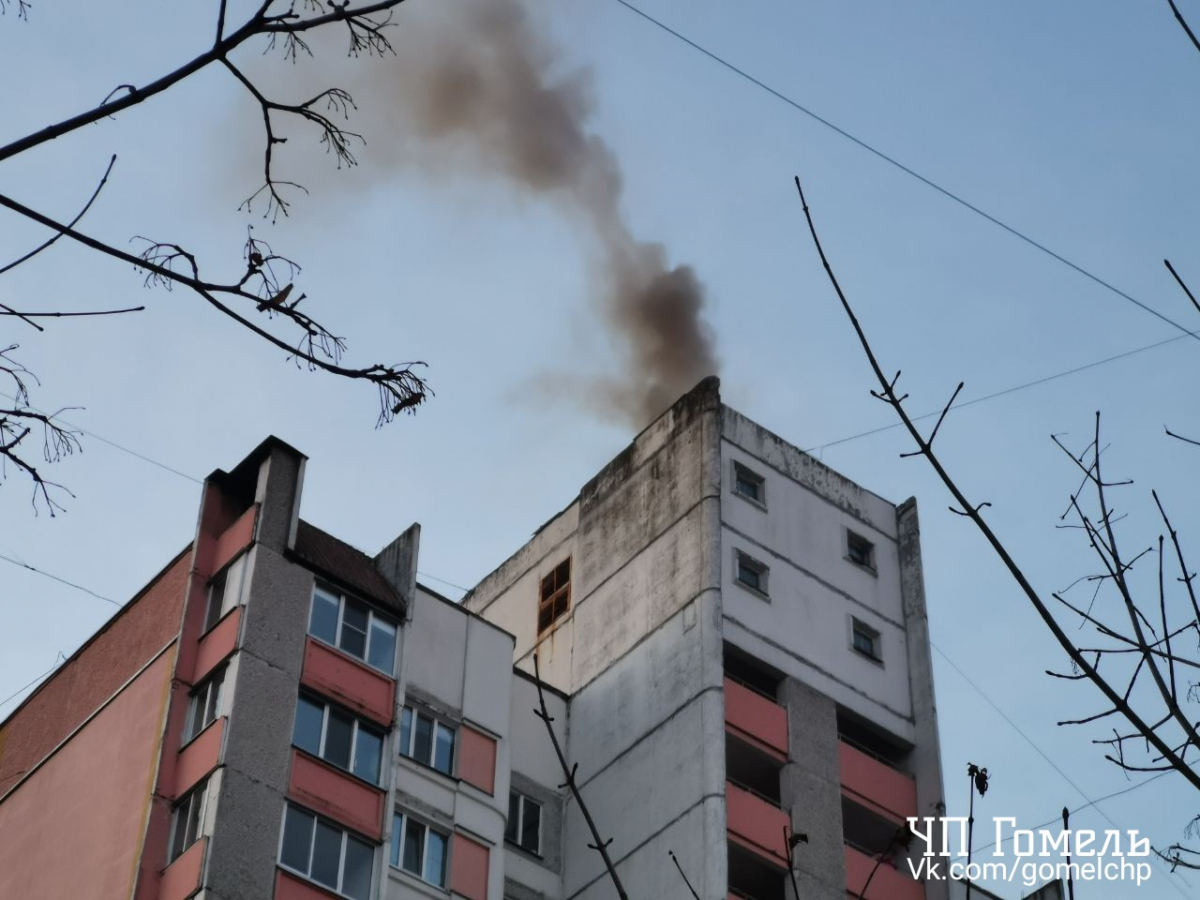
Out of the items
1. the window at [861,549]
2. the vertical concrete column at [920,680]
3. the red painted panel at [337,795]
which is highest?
the window at [861,549]

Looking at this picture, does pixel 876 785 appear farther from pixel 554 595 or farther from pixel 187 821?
pixel 187 821

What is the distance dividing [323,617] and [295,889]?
19.4 ft

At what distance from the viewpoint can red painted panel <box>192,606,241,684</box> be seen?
3284 cm

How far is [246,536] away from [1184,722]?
29667 millimetres

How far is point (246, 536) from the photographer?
1362 inches

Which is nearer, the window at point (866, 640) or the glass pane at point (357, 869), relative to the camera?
the glass pane at point (357, 869)

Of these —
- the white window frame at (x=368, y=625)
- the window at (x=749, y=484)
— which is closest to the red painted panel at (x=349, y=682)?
the white window frame at (x=368, y=625)

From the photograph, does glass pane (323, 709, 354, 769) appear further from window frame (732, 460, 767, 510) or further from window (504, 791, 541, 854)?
window frame (732, 460, 767, 510)

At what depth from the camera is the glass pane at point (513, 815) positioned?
129 feet

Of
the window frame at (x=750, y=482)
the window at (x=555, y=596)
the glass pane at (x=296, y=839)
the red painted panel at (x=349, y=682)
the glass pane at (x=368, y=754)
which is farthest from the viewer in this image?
the window at (x=555, y=596)

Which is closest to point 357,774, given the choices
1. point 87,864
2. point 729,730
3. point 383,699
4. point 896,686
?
point 383,699

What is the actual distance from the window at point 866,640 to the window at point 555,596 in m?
7.13

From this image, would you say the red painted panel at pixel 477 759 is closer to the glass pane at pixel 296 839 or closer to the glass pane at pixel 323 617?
the glass pane at pixel 323 617

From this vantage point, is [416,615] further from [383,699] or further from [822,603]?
[822,603]
